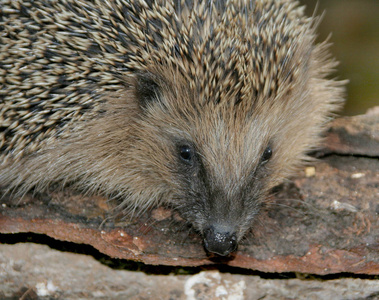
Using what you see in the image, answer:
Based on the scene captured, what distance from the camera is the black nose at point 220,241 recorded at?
210 cm

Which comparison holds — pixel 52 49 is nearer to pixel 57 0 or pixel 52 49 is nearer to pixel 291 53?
pixel 57 0

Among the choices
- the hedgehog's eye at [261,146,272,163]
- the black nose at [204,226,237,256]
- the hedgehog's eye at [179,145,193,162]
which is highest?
the hedgehog's eye at [179,145,193,162]

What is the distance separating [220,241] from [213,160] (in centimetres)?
35

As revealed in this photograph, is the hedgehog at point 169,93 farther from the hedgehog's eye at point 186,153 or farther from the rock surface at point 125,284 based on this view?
the rock surface at point 125,284

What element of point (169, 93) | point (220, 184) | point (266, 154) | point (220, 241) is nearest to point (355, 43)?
point (266, 154)

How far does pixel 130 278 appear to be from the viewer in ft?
8.13

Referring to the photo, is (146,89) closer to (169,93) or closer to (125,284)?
(169,93)

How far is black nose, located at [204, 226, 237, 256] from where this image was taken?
2.10m

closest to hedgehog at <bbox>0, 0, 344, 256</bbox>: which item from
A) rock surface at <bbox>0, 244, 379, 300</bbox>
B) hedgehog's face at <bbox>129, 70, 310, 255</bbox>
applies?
hedgehog's face at <bbox>129, 70, 310, 255</bbox>

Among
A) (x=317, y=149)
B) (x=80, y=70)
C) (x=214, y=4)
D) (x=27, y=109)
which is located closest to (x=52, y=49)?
(x=80, y=70)

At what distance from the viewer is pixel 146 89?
2318 mm

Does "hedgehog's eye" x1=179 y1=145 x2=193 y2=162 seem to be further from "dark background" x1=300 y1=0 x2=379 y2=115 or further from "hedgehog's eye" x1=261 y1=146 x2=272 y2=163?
"dark background" x1=300 y1=0 x2=379 y2=115

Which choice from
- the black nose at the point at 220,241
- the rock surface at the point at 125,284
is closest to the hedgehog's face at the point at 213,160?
the black nose at the point at 220,241

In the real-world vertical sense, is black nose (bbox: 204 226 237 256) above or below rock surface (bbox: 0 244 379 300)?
above
